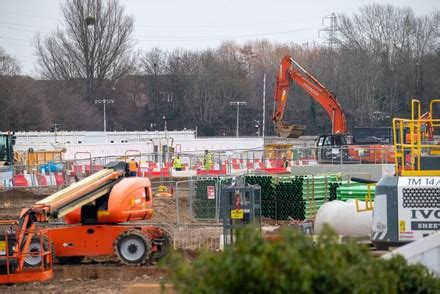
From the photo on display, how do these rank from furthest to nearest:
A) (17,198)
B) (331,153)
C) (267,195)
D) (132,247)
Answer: (331,153)
(17,198)
(267,195)
(132,247)

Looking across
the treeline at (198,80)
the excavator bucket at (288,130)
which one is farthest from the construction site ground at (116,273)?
the treeline at (198,80)

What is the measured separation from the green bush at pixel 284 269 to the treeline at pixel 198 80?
80423mm

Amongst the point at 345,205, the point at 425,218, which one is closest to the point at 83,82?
the point at 345,205

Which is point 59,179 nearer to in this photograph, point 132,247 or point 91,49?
point 132,247

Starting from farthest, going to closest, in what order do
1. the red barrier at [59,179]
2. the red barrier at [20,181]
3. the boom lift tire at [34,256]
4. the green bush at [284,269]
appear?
the red barrier at [20,181] < the red barrier at [59,179] < the boom lift tire at [34,256] < the green bush at [284,269]

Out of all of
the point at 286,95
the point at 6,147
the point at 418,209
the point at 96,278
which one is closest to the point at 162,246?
the point at 96,278

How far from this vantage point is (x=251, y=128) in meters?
101

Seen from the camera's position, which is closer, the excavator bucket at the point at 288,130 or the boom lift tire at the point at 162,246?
the boom lift tire at the point at 162,246

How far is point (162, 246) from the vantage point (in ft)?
62.8

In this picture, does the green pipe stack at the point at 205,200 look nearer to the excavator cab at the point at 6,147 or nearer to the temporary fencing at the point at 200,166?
the temporary fencing at the point at 200,166

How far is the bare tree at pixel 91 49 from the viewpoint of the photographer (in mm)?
102250

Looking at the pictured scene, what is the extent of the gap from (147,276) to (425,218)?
561 centimetres

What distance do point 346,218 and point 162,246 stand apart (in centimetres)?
421

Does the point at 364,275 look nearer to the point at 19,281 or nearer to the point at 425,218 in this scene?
the point at 425,218
